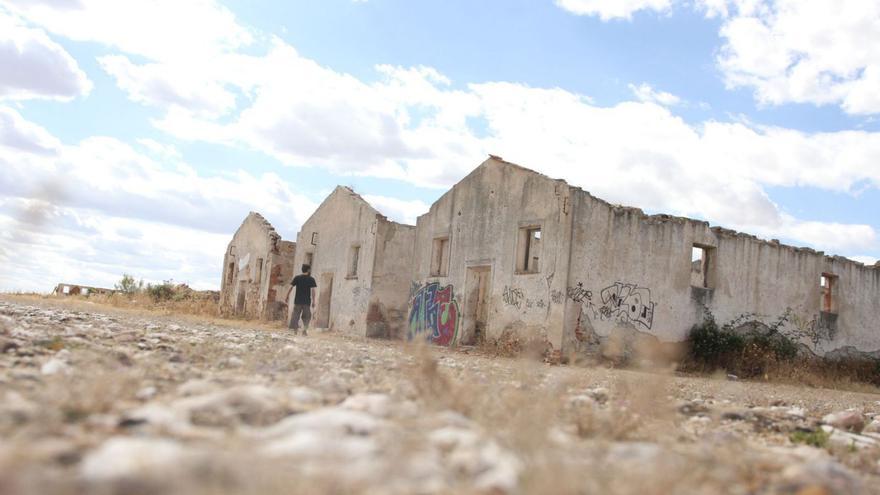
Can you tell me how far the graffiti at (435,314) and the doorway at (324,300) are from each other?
4148mm

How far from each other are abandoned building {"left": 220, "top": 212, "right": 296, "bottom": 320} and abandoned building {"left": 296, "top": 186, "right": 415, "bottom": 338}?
8.64 ft

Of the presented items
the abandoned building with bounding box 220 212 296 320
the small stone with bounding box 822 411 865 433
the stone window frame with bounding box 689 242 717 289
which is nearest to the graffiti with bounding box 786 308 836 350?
the stone window frame with bounding box 689 242 717 289

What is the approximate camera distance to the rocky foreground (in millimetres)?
2088

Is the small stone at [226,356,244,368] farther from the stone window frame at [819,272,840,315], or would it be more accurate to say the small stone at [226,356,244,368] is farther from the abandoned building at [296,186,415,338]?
the stone window frame at [819,272,840,315]

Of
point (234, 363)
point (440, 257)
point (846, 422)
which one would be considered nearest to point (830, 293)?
point (440, 257)

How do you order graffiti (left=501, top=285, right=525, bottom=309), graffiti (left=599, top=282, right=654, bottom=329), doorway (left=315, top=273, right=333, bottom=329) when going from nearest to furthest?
graffiti (left=599, top=282, right=654, bottom=329) → graffiti (left=501, top=285, right=525, bottom=309) → doorway (left=315, top=273, right=333, bottom=329)

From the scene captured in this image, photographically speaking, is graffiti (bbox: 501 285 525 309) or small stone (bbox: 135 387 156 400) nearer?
small stone (bbox: 135 387 156 400)

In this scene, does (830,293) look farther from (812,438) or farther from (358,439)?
(358,439)

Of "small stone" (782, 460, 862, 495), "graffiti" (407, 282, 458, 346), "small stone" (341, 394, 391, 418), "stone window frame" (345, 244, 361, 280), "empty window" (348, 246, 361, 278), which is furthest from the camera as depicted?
"empty window" (348, 246, 361, 278)

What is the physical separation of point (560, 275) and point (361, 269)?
738 centimetres

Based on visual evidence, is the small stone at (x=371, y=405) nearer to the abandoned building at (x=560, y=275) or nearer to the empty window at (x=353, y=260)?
the abandoned building at (x=560, y=275)

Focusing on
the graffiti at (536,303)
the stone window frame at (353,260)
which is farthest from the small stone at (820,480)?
the stone window frame at (353,260)

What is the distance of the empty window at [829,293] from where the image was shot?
18656 mm

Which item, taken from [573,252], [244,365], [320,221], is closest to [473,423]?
[244,365]
